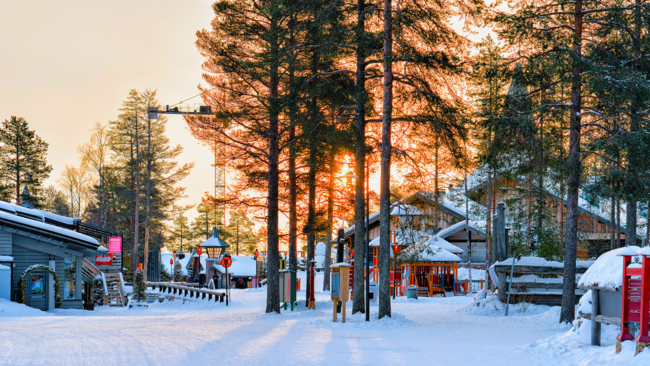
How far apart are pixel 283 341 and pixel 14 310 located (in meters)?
11.6

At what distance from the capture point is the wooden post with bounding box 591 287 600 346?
11.1m

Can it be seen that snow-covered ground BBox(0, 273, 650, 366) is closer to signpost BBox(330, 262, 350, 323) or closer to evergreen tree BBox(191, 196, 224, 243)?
signpost BBox(330, 262, 350, 323)

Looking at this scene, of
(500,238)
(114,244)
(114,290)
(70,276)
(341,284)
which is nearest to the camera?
(341,284)

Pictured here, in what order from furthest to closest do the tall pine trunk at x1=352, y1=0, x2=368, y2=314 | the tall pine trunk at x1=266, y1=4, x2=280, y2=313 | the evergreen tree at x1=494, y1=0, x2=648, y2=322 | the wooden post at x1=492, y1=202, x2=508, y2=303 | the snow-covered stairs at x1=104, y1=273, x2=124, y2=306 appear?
the snow-covered stairs at x1=104, y1=273, x2=124, y2=306
the wooden post at x1=492, y1=202, x2=508, y2=303
the tall pine trunk at x1=266, y1=4, x2=280, y2=313
the tall pine trunk at x1=352, y1=0, x2=368, y2=314
the evergreen tree at x1=494, y1=0, x2=648, y2=322

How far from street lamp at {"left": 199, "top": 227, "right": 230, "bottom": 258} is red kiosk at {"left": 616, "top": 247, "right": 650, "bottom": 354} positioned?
44619mm

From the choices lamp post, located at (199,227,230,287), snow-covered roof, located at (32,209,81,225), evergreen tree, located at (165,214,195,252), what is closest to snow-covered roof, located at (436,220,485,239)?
lamp post, located at (199,227,230,287)

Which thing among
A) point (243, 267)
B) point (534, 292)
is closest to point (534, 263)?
point (534, 292)

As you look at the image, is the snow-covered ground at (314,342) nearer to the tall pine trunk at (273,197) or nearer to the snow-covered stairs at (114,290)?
the tall pine trunk at (273,197)

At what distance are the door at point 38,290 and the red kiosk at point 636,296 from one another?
20.0 m

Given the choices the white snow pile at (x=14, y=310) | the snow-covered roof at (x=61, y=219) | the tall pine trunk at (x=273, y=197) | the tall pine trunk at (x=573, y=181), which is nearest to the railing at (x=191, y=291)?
the snow-covered roof at (x=61, y=219)

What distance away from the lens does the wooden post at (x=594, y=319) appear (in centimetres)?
1114

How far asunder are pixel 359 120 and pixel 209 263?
3569 centimetres

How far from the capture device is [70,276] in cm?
2534

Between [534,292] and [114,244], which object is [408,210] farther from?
[114,244]
